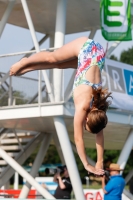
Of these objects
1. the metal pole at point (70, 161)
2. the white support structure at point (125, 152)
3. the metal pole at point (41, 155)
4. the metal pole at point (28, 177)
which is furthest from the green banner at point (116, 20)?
the metal pole at point (41, 155)

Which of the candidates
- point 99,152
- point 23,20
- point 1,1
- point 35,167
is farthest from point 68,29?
point 99,152

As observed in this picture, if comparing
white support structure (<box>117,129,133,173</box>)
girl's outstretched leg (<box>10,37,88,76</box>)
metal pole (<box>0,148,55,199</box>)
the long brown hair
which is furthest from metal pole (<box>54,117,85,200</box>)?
the long brown hair

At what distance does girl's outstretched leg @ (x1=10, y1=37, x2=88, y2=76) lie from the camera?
777cm

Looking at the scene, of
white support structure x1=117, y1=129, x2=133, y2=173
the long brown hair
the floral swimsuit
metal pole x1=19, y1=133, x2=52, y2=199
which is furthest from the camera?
metal pole x1=19, y1=133, x2=52, y2=199

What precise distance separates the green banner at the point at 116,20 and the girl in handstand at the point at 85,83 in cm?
1036

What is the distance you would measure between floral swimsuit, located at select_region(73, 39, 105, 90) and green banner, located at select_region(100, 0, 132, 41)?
10.7 metres

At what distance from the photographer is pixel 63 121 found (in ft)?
56.6

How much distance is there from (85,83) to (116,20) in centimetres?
1156

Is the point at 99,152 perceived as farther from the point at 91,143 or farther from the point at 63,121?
the point at 91,143

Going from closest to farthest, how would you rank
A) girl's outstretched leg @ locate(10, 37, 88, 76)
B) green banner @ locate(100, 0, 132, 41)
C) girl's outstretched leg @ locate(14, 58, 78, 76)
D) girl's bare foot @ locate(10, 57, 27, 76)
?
girl's outstretched leg @ locate(10, 37, 88, 76) < girl's outstretched leg @ locate(14, 58, 78, 76) < girl's bare foot @ locate(10, 57, 27, 76) < green banner @ locate(100, 0, 132, 41)

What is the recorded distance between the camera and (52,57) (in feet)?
26.2

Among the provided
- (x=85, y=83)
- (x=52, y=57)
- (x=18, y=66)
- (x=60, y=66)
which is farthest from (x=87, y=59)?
(x=18, y=66)

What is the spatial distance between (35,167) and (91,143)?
4219mm

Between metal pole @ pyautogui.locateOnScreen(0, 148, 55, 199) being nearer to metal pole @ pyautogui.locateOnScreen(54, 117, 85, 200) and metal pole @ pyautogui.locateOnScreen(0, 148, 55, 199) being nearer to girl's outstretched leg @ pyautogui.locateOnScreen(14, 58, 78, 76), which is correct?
metal pole @ pyautogui.locateOnScreen(54, 117, 85, 200)
